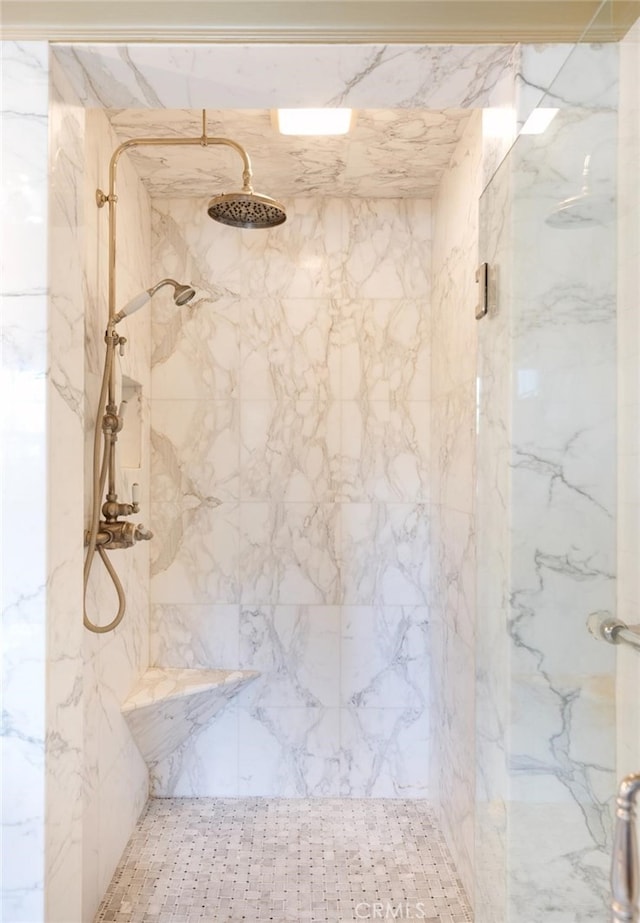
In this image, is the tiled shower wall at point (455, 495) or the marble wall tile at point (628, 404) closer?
the marble wall tile at point (628, 404)

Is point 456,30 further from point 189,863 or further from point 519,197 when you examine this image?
point 189,863

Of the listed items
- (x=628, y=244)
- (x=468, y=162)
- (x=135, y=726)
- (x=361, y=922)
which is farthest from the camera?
(x=135, y=726)

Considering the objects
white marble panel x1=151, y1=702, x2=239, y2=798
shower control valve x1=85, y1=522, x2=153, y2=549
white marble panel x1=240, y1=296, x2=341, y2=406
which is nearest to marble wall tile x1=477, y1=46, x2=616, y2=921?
shower control valve x1=85, y1=522, x2=153, y2=549

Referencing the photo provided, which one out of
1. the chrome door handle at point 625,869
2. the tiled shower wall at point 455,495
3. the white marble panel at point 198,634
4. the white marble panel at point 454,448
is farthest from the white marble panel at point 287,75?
the white marble panel at point 198,634

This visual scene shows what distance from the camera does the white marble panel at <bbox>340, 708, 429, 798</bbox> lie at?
9.22 ft

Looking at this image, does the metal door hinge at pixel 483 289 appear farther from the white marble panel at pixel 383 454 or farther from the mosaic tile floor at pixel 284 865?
the mosaic tile floor at pixel 284 865

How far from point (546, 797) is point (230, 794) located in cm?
185

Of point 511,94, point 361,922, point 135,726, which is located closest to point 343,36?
point 511,94

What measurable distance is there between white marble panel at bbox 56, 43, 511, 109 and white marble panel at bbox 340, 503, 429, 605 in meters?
1.65

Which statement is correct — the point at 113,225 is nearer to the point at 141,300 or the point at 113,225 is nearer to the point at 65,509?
the point at 141,300

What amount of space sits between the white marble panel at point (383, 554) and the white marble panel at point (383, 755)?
1.67 ft

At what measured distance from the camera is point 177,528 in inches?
111

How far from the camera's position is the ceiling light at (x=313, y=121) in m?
2.08

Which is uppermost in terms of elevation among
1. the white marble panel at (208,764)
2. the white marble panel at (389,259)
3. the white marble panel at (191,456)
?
the white marble panel at (389,259)
